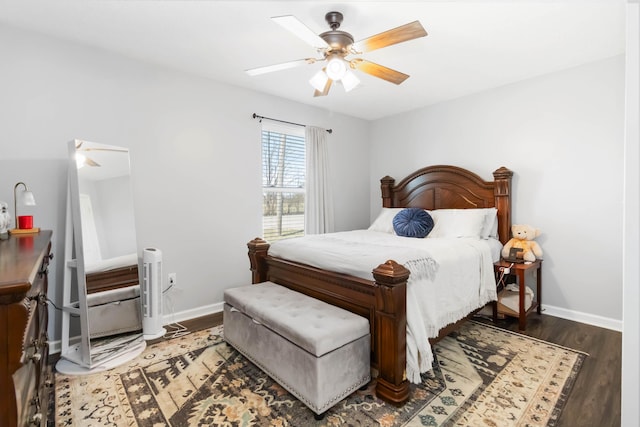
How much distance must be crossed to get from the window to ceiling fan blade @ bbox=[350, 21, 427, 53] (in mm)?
1950

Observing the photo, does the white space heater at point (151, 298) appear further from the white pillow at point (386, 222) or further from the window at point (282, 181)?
the white pillow at point (386, 222)

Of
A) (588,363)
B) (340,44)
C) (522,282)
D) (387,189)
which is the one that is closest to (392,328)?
(588,363)

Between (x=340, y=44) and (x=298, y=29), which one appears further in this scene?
(x=340, y=44)

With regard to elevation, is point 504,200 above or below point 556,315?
above

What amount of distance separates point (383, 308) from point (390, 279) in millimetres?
201

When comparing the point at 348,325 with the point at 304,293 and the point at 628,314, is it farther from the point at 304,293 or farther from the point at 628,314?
the point at 628,314

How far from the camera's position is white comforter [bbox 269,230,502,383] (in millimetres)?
1882

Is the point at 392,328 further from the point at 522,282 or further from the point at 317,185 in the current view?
the point at 317,185

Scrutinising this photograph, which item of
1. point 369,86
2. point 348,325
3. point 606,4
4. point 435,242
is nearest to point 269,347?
point 348,325

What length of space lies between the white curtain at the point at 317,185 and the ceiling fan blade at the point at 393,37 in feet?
6.72

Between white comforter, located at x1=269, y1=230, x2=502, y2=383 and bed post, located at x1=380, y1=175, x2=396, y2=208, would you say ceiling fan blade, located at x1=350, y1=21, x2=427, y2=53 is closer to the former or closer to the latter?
white comforter, located at x1=269, y1=230, x2=502, y2=383

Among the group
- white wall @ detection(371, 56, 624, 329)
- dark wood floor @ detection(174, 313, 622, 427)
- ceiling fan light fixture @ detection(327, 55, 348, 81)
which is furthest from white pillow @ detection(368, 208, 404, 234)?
ceiling fan light fixture @ detection(327, 55, 348, 81)

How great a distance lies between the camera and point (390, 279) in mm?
1729

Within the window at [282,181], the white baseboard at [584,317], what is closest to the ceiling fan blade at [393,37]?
the window at [282,181]
